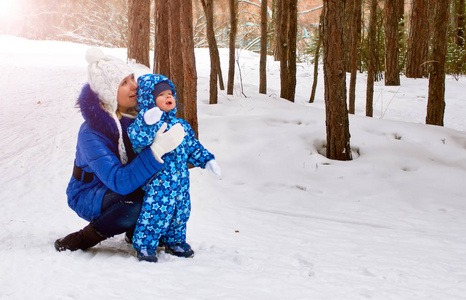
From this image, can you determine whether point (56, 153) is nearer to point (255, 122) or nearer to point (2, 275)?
point (255, 122)

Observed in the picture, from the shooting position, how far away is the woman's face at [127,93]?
2809mm

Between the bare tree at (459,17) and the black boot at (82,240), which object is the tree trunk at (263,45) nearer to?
the black boot at (82,240)

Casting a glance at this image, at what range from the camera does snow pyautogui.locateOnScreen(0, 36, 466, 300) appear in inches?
92.8

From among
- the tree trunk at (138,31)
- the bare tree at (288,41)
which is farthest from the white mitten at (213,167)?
the tree trunk at (138,31)

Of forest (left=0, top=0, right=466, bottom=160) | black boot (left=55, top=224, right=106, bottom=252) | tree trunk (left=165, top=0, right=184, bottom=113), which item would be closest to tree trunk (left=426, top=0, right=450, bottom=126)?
forest (left=0, top=0, right=466, bottom=160)

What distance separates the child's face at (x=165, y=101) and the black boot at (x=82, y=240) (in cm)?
84

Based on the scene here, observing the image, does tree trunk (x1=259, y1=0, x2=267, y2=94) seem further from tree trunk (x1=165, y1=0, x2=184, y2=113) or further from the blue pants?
the blue pants

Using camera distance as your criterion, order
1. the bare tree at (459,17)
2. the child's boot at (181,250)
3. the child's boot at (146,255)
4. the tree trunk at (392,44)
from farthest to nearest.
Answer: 1. the bare tree at (459,17)
2. the tree trunk at (392,44)
3. the child's boot at (181,250)
4. the child's boot at (146,255)

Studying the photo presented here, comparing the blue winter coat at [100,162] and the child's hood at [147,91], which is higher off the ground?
the child's hood at [147,91]

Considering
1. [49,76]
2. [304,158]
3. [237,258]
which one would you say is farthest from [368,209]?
[49,76]

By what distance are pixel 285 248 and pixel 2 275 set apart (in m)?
1.86

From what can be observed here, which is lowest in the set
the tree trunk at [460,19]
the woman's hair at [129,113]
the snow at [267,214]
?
the snow at [267,214]

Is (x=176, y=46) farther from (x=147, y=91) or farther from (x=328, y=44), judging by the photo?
(x=147, y=91)

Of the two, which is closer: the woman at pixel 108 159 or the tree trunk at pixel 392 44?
the woman at pixel 108 159
